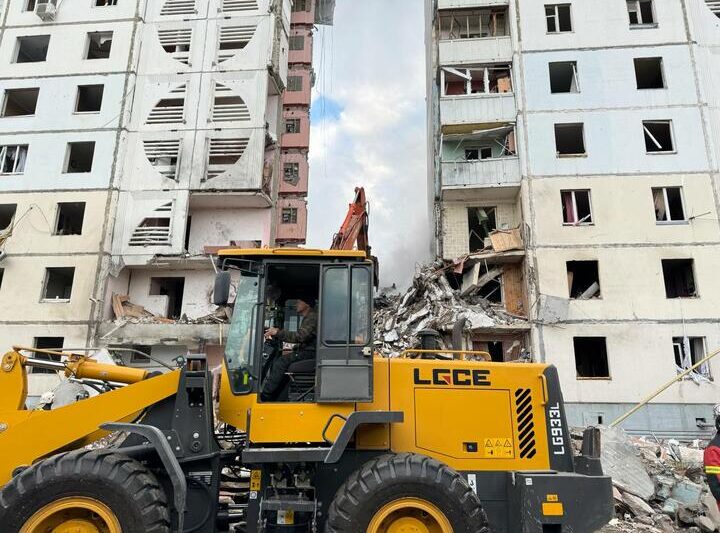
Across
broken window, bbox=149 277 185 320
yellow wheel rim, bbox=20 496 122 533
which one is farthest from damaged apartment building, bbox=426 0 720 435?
yellow wheel rim, bbox=20 496 122 533

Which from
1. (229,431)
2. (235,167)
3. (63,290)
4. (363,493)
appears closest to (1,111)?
(63,290)

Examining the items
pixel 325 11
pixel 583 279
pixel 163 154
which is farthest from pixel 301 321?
pixel 325 11

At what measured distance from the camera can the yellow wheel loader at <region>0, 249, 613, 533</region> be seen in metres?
5.15

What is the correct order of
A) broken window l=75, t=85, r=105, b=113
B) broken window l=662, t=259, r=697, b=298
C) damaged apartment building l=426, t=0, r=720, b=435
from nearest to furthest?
1. damaged apartment building l=426, t=0, r=720, b=435
2. broken window l=662, t=259, r=697, b=298
3. broken window l=75, t=85, r=105, b=113

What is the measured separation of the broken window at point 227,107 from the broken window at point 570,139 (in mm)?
16111

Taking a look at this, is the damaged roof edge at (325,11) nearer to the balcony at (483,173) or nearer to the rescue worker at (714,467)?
the balcony at (483,173)

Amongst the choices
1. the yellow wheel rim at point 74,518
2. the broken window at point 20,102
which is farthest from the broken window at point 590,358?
the broken window at point 20,102

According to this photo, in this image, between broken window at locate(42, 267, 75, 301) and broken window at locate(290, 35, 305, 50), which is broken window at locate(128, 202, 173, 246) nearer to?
broken window at locate(42, 267, 75, 301)

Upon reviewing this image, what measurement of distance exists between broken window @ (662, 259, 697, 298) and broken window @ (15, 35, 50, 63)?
35356mm

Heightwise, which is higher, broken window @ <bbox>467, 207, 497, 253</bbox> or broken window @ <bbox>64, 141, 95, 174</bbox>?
broken window @ <bbox>64, 141, 95, 174</bbox>

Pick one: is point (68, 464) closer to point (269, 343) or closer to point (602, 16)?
point (269, 343)

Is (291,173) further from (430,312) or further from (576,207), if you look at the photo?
(576,207)

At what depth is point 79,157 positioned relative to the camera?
2934 cm

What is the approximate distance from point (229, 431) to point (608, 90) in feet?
82.6
